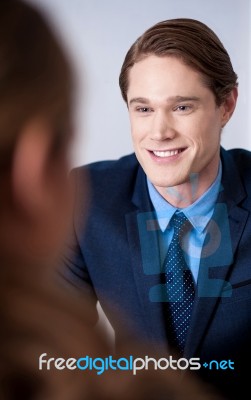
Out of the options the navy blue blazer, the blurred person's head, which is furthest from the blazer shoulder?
the blurred person's head

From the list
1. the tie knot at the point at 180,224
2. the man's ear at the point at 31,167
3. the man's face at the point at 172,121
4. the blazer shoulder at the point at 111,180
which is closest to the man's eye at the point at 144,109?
the man's face at the point at 172,121

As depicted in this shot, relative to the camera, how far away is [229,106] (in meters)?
0.96

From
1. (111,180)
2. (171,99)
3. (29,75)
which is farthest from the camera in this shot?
(111,180)

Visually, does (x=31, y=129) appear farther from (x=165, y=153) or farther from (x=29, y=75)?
(x=165, y=153)

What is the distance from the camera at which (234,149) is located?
984 millimetres

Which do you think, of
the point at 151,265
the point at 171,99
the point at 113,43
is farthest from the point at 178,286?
the point at 113,43

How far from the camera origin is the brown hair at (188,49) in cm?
89

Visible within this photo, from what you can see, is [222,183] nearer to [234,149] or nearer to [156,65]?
[234,149]

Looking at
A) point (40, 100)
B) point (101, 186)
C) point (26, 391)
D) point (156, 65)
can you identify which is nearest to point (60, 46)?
point (40, 100)

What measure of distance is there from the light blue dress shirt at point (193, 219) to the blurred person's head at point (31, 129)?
52 cm

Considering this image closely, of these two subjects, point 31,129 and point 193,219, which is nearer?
point 31,129

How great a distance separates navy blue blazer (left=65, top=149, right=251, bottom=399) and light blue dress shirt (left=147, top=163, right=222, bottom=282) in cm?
1

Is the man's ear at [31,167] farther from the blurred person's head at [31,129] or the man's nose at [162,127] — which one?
the man's nose at [162,127]

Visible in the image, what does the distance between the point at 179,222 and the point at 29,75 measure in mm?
607
